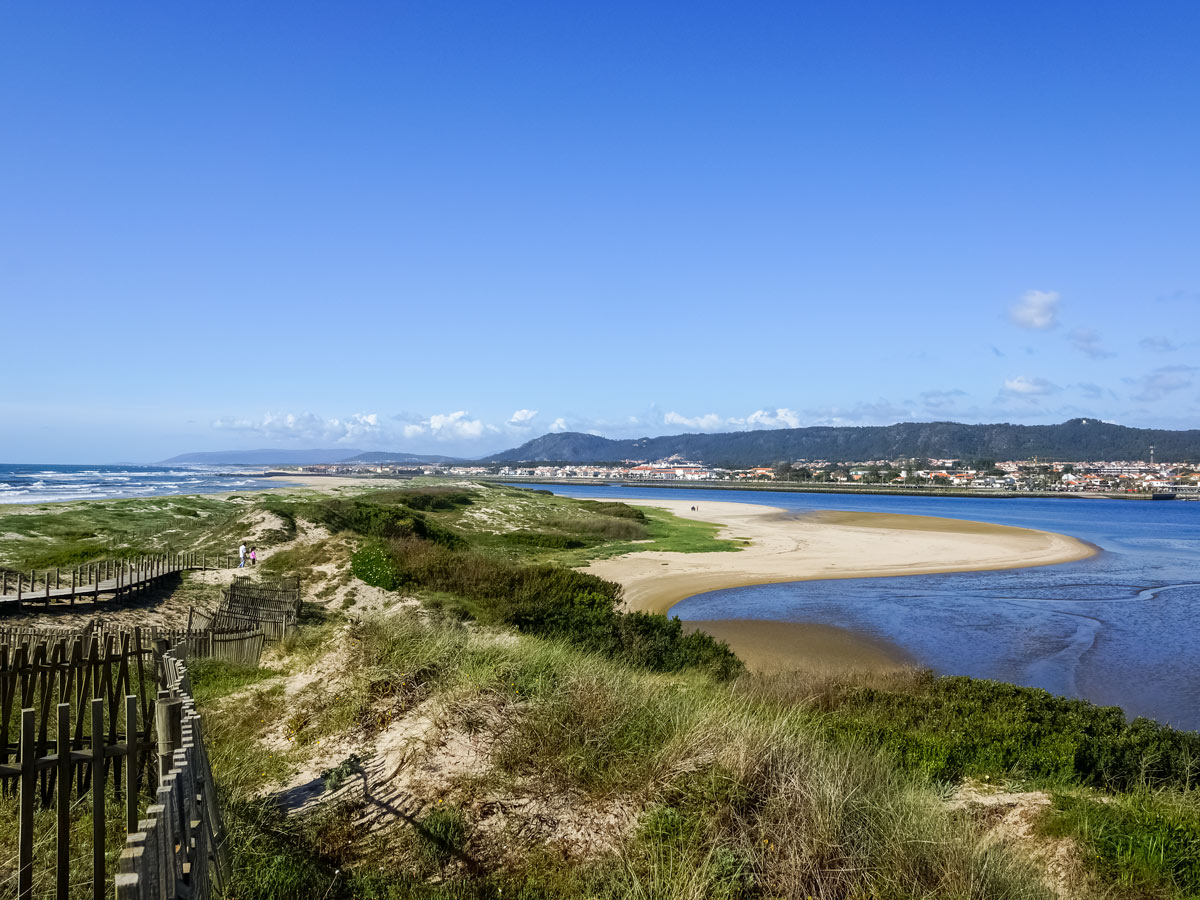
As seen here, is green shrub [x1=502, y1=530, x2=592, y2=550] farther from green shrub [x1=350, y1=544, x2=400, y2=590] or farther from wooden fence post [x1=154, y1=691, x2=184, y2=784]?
wooden fence post [x1=154, y1=691, x2=184, y2=784]

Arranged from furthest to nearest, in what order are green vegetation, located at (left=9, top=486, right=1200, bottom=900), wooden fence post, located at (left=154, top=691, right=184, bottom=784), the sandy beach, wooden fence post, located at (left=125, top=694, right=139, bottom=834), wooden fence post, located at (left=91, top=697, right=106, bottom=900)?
the sandy beach, green vegetation, located at (left=9, top=486, right=1200, bottom=900), wooden fence post, located at (left=154, top=691, right=184, bottom=784), wooden fence post, located at (left=125, top=694, right=139, bottom=834), wooden fence post, located at (left=91, top=697, right=106, bottom=900)

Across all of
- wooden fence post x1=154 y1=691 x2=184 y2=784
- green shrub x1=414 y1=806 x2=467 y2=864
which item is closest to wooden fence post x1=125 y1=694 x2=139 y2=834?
wooden fence post x1=154 y1=691 x2=184 y2=784

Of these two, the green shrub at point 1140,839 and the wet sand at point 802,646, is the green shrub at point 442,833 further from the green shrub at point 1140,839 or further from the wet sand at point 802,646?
the wet sand at point 802,646

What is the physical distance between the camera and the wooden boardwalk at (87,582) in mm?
17250

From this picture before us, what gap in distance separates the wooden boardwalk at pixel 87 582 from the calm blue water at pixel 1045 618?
54.7 feet

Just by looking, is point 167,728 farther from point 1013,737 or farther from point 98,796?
point 1013,737

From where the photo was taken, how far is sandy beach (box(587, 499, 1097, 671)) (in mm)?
21833

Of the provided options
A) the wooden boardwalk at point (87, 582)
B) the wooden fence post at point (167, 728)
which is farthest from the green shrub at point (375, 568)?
the wooden fence post at point (167, 728)

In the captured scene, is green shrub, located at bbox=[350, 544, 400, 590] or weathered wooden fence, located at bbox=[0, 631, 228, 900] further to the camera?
green shrub, located at bbox=[350, 544, 400, 590]

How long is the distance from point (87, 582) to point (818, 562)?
1340 inches

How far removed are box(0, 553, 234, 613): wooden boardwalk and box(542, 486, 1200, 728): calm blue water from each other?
16680 mm

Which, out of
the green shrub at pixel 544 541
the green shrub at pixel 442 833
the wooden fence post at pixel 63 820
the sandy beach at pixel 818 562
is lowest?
the sandy beach at pixel 818 562

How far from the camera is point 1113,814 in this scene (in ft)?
23.4

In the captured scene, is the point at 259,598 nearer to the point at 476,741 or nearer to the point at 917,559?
the point at 476,741
